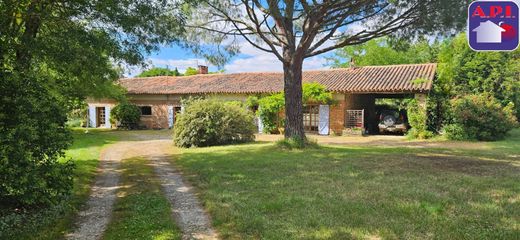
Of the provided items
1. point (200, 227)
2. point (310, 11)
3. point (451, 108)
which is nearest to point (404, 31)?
point (310, 11)

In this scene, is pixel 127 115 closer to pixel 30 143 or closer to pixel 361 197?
pixel 30 143

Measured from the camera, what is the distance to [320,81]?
25875mm

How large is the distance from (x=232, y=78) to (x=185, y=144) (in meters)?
14.3

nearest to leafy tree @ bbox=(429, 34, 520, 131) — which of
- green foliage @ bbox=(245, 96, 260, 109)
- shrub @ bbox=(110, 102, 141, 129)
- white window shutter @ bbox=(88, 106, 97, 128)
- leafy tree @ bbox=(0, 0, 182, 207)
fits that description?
green foliage @ bbox=(245, 96, 260, 109)

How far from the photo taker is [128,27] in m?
8.11

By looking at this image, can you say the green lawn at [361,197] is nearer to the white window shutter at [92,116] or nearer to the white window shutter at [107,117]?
the white window shutter at [107,117]

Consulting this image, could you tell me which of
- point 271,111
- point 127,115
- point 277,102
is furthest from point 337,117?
point 127,115

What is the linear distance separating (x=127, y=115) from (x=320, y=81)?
14862 mm

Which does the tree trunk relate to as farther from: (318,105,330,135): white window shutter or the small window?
the small window

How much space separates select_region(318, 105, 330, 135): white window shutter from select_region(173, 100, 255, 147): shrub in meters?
7.45

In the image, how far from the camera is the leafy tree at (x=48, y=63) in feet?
18.1

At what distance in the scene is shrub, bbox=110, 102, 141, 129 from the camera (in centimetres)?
2992

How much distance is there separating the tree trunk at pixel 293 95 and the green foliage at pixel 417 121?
29.5ft

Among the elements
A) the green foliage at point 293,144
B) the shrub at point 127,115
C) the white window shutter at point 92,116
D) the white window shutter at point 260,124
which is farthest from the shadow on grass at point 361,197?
the white window shutter at point 92,116
